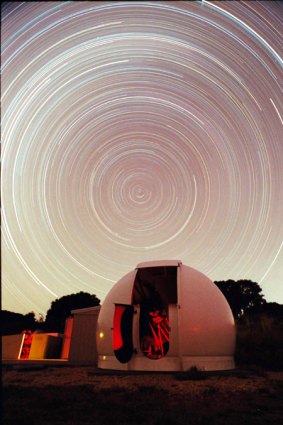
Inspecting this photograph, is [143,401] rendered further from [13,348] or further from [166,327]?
[13,348]

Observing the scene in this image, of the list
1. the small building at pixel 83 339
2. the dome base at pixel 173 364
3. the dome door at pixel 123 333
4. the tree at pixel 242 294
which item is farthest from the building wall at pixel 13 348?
the tree at pixel 242 294

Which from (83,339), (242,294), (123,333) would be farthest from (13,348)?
(242,294)

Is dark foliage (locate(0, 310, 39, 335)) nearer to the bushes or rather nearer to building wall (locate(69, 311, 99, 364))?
building wall (locate(69, 311, 99, 364))

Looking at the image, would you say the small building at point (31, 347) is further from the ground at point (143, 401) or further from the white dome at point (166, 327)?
the ground at point (143, 401)

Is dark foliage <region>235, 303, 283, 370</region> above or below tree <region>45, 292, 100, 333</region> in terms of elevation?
below

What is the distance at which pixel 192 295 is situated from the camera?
12867 mm

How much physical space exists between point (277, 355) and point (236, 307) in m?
33.7

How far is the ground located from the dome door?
1.67 meters

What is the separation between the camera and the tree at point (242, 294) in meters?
47.8

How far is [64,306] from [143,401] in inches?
1923

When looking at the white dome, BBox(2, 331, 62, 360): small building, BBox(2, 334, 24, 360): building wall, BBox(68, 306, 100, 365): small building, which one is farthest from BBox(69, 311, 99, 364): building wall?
BBox(2, 334, 24, 360): building wall

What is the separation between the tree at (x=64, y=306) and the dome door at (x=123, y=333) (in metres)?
39.7

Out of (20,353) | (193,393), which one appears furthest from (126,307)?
(20,353)

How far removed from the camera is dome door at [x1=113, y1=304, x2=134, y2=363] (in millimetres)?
12211
